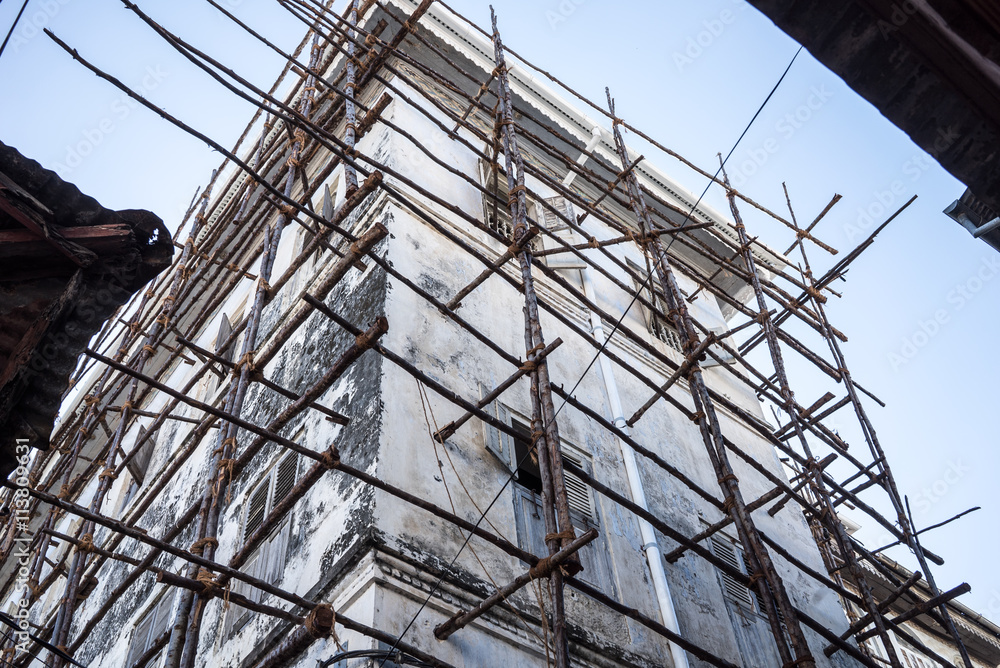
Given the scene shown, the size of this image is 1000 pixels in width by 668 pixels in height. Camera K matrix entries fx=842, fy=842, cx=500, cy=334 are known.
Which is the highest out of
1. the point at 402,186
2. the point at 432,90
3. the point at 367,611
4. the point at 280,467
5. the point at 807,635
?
the point at 432,90

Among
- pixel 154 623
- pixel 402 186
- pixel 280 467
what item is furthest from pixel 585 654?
pixel 402 186

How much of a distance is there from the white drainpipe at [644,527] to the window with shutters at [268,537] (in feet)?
9.93

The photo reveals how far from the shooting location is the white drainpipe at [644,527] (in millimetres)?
6809

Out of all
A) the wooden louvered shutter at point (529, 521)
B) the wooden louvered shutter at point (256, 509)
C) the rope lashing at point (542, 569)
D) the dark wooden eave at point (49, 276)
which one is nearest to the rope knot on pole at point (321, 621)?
the rope lashing at point (542, 569)

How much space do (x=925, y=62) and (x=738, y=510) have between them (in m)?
3.72

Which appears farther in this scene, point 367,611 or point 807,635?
point 807,635

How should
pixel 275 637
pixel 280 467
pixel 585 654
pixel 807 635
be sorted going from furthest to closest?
pixel 807 635, pixel 280 467, pixel 585 654, pixel 275 637

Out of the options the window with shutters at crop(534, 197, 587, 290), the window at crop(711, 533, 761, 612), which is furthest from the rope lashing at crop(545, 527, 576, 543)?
the window with shutters at crop(534, 197, 587, 290)

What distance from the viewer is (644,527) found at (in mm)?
7500

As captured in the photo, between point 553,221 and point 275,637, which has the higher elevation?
point 553,221

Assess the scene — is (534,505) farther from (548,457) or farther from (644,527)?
(548,457)

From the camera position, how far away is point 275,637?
5477 millimetres

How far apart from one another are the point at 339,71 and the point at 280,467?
6.40m

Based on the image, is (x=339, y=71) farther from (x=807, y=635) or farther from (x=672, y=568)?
(x=807, y=635)
